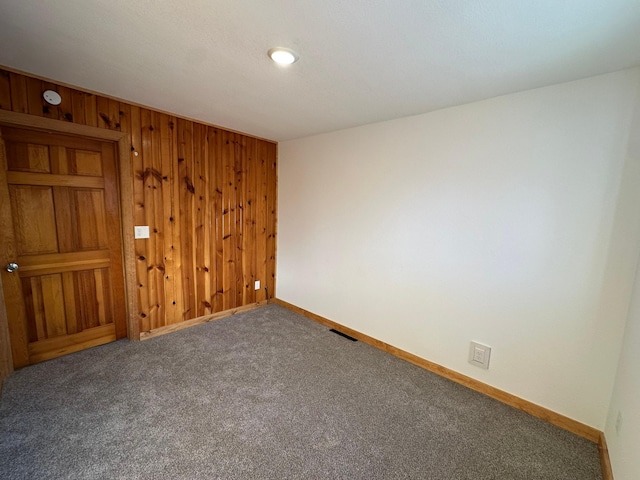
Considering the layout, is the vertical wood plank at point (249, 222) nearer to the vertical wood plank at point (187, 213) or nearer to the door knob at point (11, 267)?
the vertical wood plank at point (187, 213)

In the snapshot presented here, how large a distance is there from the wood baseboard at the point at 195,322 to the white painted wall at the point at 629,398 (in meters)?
3.51

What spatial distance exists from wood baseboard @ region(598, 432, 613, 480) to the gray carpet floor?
0.03 m

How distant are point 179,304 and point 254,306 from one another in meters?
1.04

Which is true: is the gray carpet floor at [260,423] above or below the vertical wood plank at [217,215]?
below

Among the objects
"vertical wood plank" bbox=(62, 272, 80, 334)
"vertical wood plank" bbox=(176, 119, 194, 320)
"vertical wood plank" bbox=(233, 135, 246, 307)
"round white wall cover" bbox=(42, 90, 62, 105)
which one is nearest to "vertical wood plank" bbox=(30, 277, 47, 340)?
"vertical wood plank" bbox=(62, 272, 80, 334)

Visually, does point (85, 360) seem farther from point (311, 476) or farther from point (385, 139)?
point (385, 139)

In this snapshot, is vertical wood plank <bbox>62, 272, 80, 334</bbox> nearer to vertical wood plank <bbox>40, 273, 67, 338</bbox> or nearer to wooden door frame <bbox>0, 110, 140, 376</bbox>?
vertical wood plank <bbox>40, 273, 67, 338</bbox>

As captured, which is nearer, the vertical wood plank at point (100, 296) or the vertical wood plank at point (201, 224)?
the vertical wood plank at point (100, 296)

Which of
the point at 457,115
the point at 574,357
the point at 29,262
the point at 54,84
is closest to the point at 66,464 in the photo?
the point at 29,262

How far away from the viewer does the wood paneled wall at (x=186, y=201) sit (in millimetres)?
2439

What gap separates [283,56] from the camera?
5.29 feet

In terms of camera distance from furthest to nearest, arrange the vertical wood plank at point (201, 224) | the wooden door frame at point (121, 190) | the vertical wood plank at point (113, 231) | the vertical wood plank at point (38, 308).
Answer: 1. the vertical wood plank at point (201, 224)
2. the vertical wood plank at point (113, 231)
3. the vertical wood plank at point (38, 308)
4. the wooden door frame at point (121, 190)

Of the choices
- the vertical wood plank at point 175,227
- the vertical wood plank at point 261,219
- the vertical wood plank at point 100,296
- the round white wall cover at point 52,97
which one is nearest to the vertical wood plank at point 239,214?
the vertical wood plank at point 261,219

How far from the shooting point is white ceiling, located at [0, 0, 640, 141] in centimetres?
124
